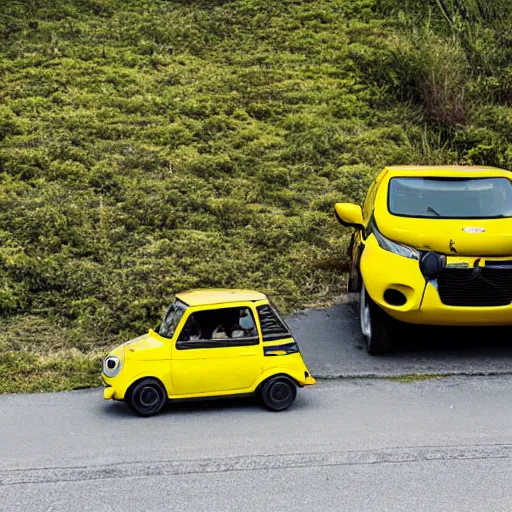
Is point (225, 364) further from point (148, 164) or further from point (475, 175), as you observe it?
point (148, 164)

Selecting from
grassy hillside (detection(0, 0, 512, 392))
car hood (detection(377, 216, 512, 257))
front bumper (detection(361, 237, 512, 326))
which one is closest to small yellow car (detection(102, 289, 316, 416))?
grassy hillside (detection(0, 0, 512, 392))

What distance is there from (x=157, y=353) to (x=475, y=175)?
4667 mm

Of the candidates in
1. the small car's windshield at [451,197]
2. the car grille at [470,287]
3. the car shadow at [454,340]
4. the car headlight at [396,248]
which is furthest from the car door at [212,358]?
the small car's windshield at [451,197]

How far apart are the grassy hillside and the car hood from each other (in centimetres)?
251

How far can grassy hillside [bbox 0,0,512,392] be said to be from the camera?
37.5 ft

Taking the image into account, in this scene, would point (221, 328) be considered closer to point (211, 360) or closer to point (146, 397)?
point (211, 360)

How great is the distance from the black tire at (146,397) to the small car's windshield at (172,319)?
47 cm

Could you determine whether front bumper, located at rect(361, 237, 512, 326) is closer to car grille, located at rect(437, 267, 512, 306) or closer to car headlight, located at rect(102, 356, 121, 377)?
car grille, located at rect(437, 267, 512, 306)

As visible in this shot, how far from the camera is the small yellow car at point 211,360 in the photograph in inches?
289

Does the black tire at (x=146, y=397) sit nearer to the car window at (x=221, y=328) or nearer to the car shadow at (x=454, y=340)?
the car window at (x=221, y=328)

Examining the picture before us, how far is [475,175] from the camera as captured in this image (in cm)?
1010

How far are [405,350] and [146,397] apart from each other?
329 centimetres

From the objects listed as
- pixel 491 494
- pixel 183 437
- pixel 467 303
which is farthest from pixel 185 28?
pixel 491 494

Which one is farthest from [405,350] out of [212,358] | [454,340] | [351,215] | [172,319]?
[172,319]
